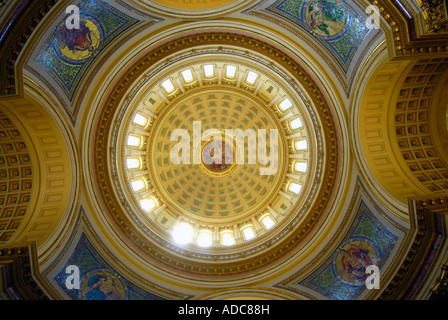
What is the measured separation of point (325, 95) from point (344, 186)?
5.51m

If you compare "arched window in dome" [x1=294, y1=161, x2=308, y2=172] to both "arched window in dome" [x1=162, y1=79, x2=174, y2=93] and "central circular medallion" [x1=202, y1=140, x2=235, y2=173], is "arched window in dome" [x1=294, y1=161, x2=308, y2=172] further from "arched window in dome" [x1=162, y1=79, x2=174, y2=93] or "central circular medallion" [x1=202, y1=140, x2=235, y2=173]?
"arched window in dome" [x1=162, y1=79, x2=174, y2=93]

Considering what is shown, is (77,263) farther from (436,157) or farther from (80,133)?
(436,157)

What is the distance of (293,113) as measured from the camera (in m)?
23.3

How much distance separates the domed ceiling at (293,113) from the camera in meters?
15.0

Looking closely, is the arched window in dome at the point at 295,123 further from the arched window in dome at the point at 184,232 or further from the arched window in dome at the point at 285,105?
the arched window in dome at the point at 184,232

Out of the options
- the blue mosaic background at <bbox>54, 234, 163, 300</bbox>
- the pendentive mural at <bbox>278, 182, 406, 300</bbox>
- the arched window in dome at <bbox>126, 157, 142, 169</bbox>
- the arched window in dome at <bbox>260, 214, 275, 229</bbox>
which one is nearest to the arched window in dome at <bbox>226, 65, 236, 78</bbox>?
the arched window in dome at <bbox>126, 157, 142, 169</bbox>

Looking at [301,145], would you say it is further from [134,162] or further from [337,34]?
[134,162]

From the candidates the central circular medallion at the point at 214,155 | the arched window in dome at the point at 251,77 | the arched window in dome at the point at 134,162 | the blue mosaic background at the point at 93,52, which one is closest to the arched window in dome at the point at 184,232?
the central circular medallion at the point at 214,155

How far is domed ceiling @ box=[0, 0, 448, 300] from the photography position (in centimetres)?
1498

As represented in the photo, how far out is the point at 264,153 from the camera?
93.8 feet

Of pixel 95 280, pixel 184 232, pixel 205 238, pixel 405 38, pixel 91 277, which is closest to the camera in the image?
pixel 405 38

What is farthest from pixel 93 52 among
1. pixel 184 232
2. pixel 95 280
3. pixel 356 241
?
pixel 356 241
